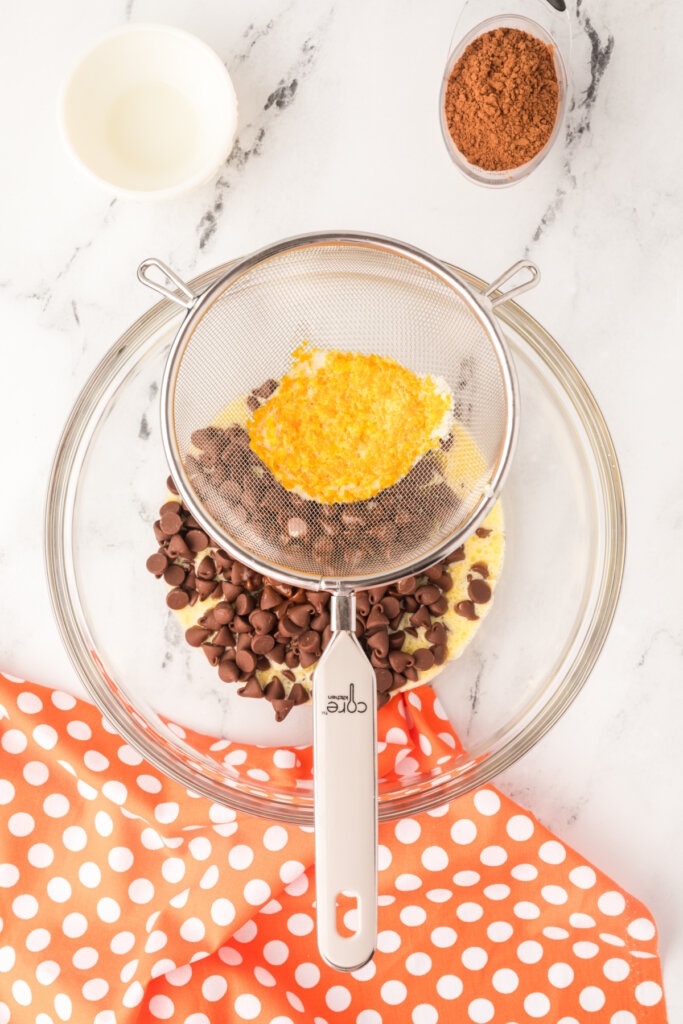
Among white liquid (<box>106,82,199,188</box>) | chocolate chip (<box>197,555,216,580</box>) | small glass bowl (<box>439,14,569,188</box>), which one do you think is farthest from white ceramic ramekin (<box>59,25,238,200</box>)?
chocolate chip (<box>197,555,216,580</box>)

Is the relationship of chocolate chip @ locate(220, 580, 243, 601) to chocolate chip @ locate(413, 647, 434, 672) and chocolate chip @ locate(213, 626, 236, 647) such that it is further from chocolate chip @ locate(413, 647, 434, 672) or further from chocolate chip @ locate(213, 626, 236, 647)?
chocolate chip @ locate(413, 647, 434, 672)

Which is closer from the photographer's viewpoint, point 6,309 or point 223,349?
point 223,349

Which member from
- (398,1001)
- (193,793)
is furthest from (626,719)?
(193,793)

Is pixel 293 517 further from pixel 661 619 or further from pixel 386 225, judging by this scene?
pixel 661 619

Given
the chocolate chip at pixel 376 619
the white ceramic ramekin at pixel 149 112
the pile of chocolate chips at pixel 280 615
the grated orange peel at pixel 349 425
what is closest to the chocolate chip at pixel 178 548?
the pile of chocolate chips at pixel 280 615

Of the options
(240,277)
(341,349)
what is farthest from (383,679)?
(240,277)

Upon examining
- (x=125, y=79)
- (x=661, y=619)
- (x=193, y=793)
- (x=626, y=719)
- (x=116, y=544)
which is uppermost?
(x=125, y=79)

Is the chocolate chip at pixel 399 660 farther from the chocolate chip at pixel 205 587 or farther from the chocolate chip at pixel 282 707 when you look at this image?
the chocolate chip at pixel 205 587
